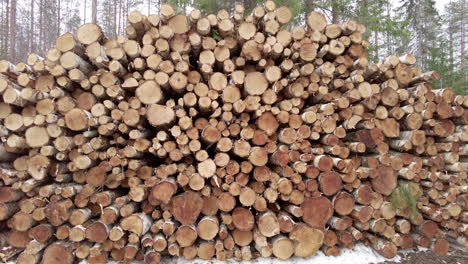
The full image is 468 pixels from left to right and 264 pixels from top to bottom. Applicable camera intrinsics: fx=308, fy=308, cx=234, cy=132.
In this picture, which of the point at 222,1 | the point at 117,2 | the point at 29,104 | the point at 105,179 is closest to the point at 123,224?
the point at 105,179

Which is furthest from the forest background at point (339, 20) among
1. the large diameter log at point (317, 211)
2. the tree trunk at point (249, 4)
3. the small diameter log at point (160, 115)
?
the large diameter log at point (317, 211)

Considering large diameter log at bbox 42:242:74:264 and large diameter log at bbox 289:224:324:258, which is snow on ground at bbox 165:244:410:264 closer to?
large diameter log at bbox 289:224:324:258

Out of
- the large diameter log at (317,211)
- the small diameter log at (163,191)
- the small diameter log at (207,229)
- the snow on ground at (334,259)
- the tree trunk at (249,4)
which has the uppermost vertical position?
the tree trunk at (249,4)

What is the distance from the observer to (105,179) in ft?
11.1

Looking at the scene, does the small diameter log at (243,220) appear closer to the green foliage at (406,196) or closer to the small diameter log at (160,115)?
the small diameter log at (160,115)

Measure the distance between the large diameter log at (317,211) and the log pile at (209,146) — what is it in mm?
11

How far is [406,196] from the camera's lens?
366 cm

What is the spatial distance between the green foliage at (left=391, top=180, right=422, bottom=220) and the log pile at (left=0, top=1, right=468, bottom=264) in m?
0.02

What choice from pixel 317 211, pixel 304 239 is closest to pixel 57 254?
pixel 304 239

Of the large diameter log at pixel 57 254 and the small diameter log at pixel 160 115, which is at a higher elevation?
the small diameter log at pixel 160 115

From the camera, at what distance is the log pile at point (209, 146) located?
329cm

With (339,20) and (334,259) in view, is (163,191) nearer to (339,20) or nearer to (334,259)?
(334,259)

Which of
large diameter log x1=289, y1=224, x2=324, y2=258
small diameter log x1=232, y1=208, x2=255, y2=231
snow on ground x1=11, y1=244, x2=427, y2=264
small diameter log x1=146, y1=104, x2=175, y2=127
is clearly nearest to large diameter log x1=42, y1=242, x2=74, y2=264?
snow on ground x1=11, y1=244, x2=427, y2=264

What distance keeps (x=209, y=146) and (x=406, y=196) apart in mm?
2412
